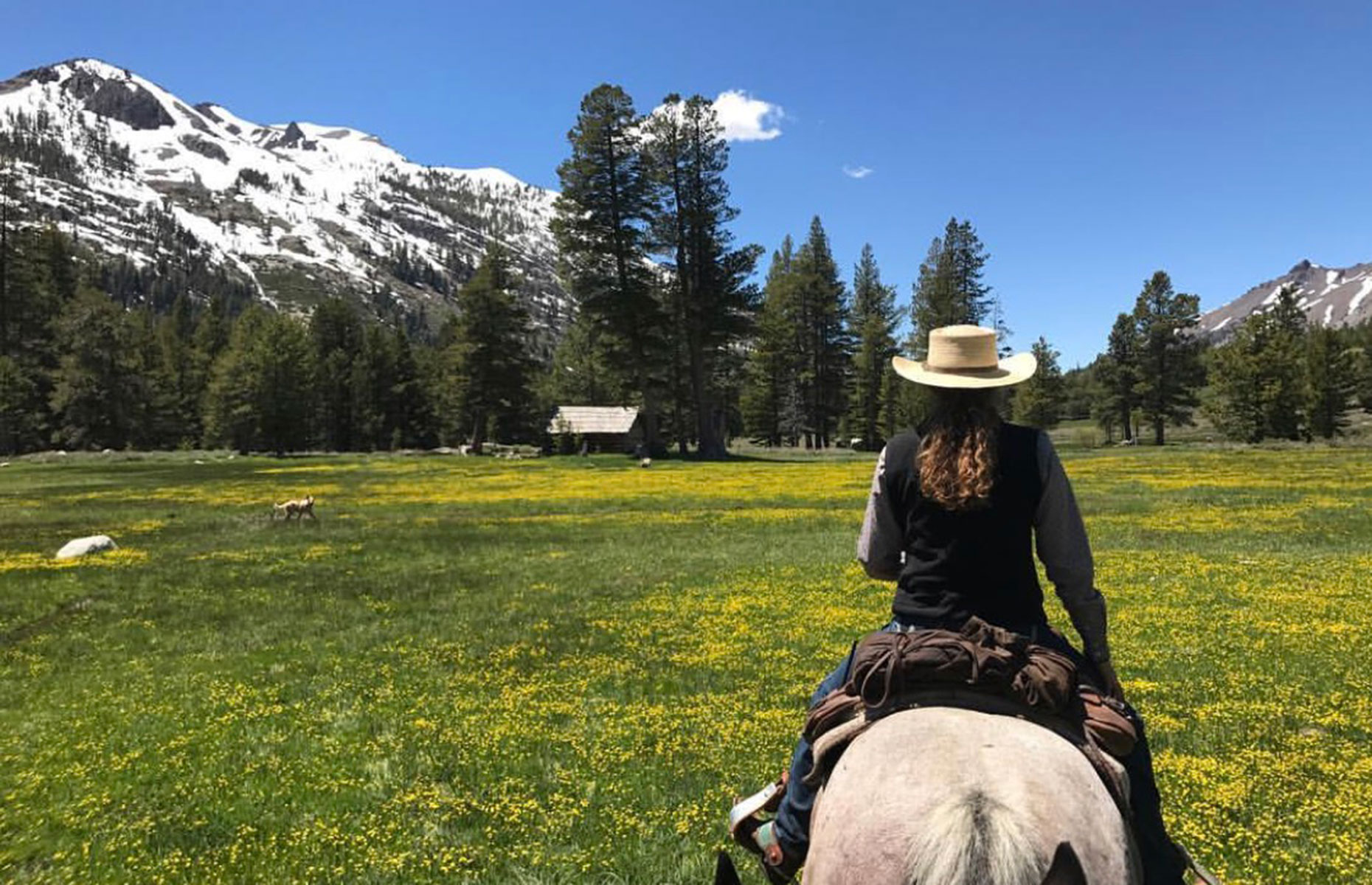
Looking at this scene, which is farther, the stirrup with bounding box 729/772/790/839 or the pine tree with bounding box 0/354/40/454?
the pine tree with bounding box 0/354/40/454

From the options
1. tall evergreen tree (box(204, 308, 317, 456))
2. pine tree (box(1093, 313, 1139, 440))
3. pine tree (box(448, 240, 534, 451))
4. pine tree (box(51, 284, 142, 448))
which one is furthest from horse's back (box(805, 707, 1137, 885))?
pine tree (box(1093, 313, 1139, 440))

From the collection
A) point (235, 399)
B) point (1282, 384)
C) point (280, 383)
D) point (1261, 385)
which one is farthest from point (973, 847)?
point (235, 399)

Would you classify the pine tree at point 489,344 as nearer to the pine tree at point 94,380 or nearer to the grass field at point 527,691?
the pine tree at point 94,380

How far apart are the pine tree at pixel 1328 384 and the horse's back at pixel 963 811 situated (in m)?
87.7

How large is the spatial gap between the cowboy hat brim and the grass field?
138 inches

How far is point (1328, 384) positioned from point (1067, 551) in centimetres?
8963

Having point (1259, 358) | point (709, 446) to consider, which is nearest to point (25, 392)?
point (709, 446)

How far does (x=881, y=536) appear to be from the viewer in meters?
3.55

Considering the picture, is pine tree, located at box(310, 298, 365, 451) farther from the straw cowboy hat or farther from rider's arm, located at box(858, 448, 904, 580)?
the straw cowboy hat

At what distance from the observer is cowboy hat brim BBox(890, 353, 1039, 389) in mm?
3283

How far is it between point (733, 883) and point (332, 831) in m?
3.64

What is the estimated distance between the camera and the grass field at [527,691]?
5.26 m

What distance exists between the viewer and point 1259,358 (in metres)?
64.4

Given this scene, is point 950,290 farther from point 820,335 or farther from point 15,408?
point 15,408
